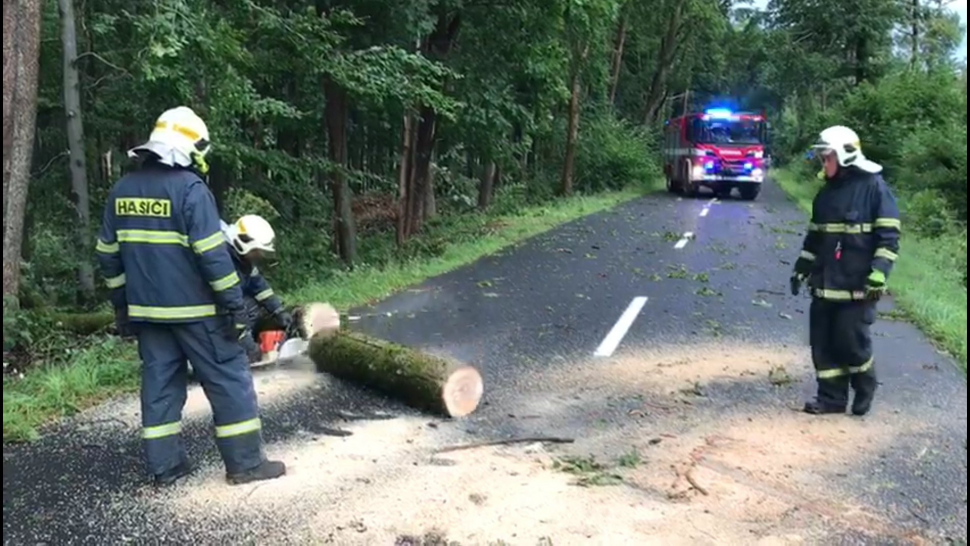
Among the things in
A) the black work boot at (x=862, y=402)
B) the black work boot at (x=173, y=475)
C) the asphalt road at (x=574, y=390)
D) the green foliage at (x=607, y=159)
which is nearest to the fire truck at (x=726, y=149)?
the green foliage at (x=607, y=159)

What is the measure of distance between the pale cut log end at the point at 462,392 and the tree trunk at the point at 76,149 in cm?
877

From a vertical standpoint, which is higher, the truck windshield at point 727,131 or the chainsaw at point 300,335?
the truck windshield at point 727,131

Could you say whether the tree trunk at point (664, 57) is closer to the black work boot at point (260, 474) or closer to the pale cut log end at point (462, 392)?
the pale cut log end at point (462, 392)

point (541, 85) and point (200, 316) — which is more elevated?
point (541, 85)

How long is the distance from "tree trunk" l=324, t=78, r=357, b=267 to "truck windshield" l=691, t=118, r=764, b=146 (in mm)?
14919

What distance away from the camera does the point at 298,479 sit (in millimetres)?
4969

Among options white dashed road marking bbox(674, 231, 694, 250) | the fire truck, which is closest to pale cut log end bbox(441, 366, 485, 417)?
white dashed road marking bbox(674, 231, 694, 250)

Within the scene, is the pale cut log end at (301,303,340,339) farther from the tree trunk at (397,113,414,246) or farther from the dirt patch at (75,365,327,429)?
the tree trunk at (397,113,414,246)

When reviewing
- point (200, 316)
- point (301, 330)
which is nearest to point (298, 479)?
point (200, 316)

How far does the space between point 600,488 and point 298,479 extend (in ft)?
5.57

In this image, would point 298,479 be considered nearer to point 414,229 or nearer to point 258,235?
point 258,235

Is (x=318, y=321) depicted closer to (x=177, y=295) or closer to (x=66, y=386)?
(x=66, y=386)

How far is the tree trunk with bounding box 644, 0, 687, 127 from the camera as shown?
38875mm

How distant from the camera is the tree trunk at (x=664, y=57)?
38875 mm
